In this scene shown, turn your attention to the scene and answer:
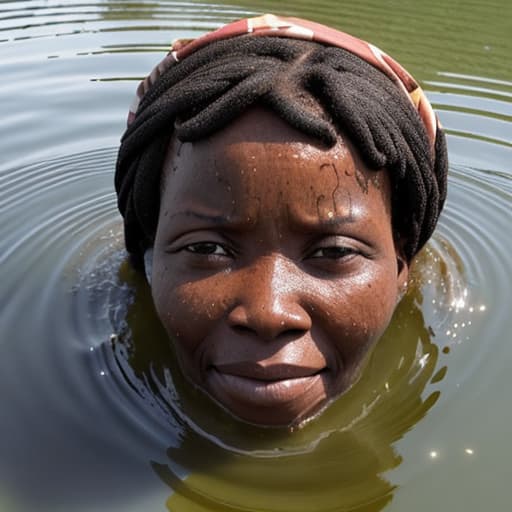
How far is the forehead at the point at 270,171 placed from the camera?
238 cm

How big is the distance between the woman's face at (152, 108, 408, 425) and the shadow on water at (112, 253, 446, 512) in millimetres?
126

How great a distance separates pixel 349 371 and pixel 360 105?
86cm

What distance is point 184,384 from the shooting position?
9.45ft

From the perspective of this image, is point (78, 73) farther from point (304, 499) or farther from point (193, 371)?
point (304, 499)

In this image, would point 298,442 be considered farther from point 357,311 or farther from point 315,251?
point 315,251

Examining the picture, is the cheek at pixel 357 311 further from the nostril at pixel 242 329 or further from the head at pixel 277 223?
the nostril at pixel 242 329

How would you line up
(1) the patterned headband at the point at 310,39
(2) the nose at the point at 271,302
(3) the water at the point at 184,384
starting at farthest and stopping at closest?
1. (1) the patterned headband at the point at 310,39
2. (3) the water at the point at 184,384
3. (2) the nose at the point at 271,302

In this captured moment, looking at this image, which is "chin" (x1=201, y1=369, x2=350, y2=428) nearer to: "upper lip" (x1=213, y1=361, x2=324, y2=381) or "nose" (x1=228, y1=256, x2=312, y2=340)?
"upper lip" (x1=213, y1=361, x2=324, y2=381)

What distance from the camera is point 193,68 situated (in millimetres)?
2809

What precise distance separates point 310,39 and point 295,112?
547 mm

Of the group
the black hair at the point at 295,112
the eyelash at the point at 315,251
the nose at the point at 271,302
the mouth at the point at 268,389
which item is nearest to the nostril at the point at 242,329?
the nose at the point at 271,302

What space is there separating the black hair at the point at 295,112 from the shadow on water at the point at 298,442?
441 mm

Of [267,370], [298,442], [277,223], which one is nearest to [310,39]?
[277,223]

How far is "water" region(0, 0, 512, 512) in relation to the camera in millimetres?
2410
